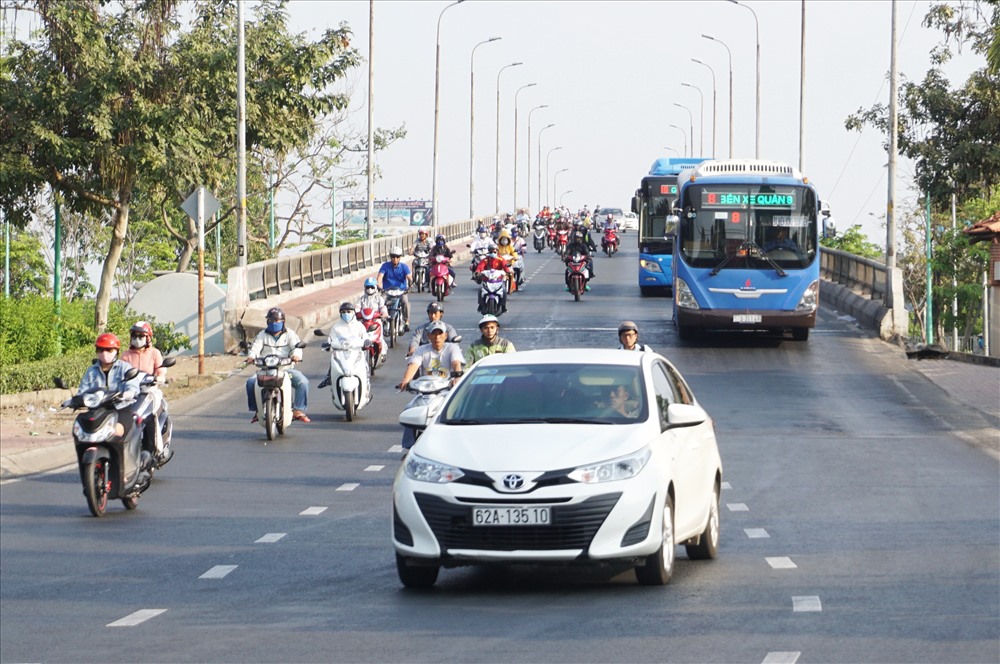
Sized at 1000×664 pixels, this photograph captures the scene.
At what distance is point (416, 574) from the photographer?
10.6m

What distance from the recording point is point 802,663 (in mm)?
8406

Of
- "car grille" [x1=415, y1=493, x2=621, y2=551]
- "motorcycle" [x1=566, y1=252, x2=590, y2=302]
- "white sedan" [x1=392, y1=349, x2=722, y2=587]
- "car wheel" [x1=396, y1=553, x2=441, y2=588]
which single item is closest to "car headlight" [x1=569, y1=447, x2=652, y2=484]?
"white sedan" [x1=392, y1=349, x2=722, y2=587]

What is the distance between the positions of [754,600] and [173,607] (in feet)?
11.4

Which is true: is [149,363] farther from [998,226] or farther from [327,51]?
[998,226]

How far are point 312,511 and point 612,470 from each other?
513 centimetres

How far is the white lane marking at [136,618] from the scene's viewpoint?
9.75 m

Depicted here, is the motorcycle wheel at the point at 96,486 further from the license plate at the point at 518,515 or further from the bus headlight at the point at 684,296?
the bus headlight at the point at 684,296

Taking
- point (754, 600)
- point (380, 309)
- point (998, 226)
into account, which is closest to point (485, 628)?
point (754, 600)

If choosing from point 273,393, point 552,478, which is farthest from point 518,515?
point 273,393

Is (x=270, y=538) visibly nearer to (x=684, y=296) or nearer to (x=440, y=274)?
(x=684, y=296)

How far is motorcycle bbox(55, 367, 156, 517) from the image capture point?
1462 centimetres

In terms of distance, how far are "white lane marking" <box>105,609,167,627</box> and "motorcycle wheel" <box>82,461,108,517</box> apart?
4522 mm

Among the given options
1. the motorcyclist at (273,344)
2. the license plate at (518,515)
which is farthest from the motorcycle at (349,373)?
the license plate at (518,515)

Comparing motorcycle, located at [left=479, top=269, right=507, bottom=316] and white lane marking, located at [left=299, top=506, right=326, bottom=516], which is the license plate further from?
motorcycle, located at [left=479, top=269, right=507, bottom=316]
